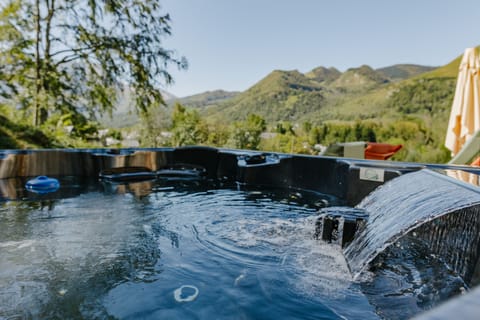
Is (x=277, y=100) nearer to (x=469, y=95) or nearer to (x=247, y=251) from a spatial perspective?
(x=469, y=95)

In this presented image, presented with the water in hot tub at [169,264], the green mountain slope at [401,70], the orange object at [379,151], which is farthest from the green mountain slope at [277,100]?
the water in hot tub at [169,264]

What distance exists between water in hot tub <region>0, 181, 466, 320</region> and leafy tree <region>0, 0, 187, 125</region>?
232 inches

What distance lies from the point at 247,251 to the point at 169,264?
40 cm

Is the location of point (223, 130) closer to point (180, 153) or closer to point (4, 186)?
point (180, 153)

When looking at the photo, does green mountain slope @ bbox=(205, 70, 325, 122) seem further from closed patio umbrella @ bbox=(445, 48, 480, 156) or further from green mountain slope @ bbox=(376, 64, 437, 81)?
closed patio umbrella @ bbox=(445, 48, 480, 156)

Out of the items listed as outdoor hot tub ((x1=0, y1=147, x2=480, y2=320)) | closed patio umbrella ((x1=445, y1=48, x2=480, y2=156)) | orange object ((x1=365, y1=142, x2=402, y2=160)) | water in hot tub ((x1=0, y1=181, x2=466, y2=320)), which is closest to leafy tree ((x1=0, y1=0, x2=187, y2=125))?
orange object ((x1=365, y1=142, x2=402, y2=160))

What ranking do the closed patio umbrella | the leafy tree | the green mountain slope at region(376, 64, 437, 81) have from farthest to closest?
the green mountain slope at region(376, 64, 437, 81) < the leafy tree < the closed patio umbrella

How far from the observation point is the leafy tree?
705 centimetres

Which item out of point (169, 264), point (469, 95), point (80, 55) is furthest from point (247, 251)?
point (80, 55)

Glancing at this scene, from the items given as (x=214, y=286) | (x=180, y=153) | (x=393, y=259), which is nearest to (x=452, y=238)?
(x=393, y=259)

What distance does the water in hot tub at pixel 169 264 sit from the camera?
1.07 metres

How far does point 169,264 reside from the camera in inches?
55.9

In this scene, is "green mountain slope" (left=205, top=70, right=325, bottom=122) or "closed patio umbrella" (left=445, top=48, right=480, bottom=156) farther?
"green mountain slope" (left=205, top=70, right=325, bottom=122)

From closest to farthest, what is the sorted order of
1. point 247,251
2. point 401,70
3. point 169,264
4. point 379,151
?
point 169,264 < point 247,251 < point 379,151 < point 401,70
